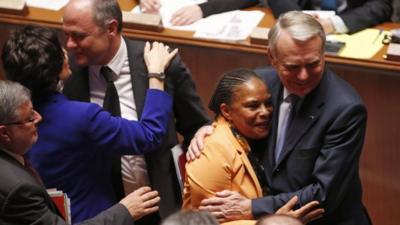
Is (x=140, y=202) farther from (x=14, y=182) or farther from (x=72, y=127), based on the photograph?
(x=14, y=182)

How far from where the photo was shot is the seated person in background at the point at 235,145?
2.40 metres

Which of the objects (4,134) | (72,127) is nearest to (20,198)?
(4,134)

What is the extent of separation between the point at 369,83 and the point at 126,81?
118 centimetres

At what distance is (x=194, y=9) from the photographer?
3.68m

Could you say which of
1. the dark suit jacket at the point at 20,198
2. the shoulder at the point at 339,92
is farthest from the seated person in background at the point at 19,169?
the shoulder at the point at 339,92

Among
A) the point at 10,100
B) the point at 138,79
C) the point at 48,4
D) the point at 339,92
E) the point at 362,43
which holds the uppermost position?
the point at 10,100

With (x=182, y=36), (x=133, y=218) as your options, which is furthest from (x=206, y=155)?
(x=182, y=36)

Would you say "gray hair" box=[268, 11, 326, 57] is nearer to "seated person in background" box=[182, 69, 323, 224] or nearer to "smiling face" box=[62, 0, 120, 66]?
"seated person in background" box=[182, 69, 323, 224]

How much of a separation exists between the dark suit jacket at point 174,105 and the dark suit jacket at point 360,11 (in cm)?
106

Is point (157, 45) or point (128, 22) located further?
point (128, 22)

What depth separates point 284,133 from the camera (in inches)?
95.0

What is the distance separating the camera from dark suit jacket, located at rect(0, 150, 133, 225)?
6.70 feet

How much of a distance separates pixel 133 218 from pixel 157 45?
671 millimetres

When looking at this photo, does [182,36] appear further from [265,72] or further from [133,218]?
[133,218]
